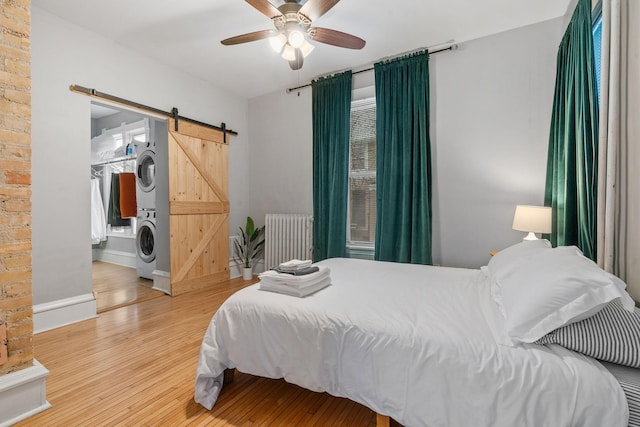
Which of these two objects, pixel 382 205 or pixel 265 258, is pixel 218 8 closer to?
pixel 382 205

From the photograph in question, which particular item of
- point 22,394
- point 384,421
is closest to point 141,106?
point 22,394

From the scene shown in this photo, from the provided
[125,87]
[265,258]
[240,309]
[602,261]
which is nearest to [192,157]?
[125,87]

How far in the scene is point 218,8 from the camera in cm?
250

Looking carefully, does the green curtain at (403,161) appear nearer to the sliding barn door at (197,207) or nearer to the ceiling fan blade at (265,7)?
the ceiling fan blade at (265,7)

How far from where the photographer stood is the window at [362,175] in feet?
12.0

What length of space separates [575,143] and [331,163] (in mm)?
2323

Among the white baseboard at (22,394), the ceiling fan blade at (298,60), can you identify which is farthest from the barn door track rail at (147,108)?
the white baseboard at (22,394)

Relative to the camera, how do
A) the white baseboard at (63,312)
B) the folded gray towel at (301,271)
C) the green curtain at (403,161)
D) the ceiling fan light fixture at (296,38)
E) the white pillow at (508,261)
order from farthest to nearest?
the green curtain at (403,161)
the white baseboard at (63,312)
the ceiling fan light fixture at (296,38)
the folded gray towel at (301,271)
the white pillow at (508,261)

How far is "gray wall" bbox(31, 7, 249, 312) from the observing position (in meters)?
2.50

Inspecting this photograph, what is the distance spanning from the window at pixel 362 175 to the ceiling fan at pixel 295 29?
131cm

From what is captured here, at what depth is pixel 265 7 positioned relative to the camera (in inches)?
79.0

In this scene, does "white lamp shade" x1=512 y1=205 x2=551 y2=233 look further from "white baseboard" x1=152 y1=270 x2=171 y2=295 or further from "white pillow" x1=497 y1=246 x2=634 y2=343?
"white baseboard" x1=152 y1=270 x2=171 y2=295

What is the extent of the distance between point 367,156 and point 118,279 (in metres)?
3.95

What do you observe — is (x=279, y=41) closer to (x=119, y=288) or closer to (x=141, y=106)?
(x=141, y=106)
